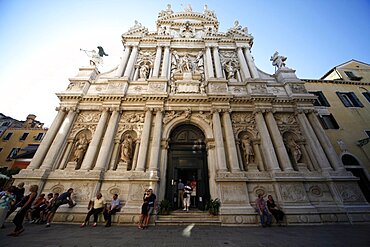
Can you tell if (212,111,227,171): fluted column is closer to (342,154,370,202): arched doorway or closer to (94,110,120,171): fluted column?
(94,110,120,171): fluted column

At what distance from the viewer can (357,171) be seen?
11.4 m

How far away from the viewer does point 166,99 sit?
35.9 ft

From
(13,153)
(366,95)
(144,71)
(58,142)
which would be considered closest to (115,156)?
(58,142)

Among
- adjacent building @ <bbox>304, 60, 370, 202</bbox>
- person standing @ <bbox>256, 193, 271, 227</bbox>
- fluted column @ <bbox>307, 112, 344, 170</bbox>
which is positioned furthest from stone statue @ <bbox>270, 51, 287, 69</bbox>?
person standing @ <bbox>256, 193, 271, 227</bbox>

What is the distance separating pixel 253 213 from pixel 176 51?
1312 centimetres

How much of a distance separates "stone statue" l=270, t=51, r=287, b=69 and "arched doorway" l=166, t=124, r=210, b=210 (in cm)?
877

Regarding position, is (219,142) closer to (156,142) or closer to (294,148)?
(156,142)

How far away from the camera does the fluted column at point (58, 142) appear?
8969 mm

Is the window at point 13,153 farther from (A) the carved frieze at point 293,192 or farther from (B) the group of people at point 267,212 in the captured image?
(A) the carved frieze at point 293,192

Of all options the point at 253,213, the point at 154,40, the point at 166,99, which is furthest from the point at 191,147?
the point at 154,40

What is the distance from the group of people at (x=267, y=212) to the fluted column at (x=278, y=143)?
242cm

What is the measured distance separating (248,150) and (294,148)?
2916mm

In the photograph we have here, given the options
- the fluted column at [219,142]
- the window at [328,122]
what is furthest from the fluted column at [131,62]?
the window at [328,122]

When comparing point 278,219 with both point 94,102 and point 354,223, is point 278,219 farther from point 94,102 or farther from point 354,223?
point 94,102
